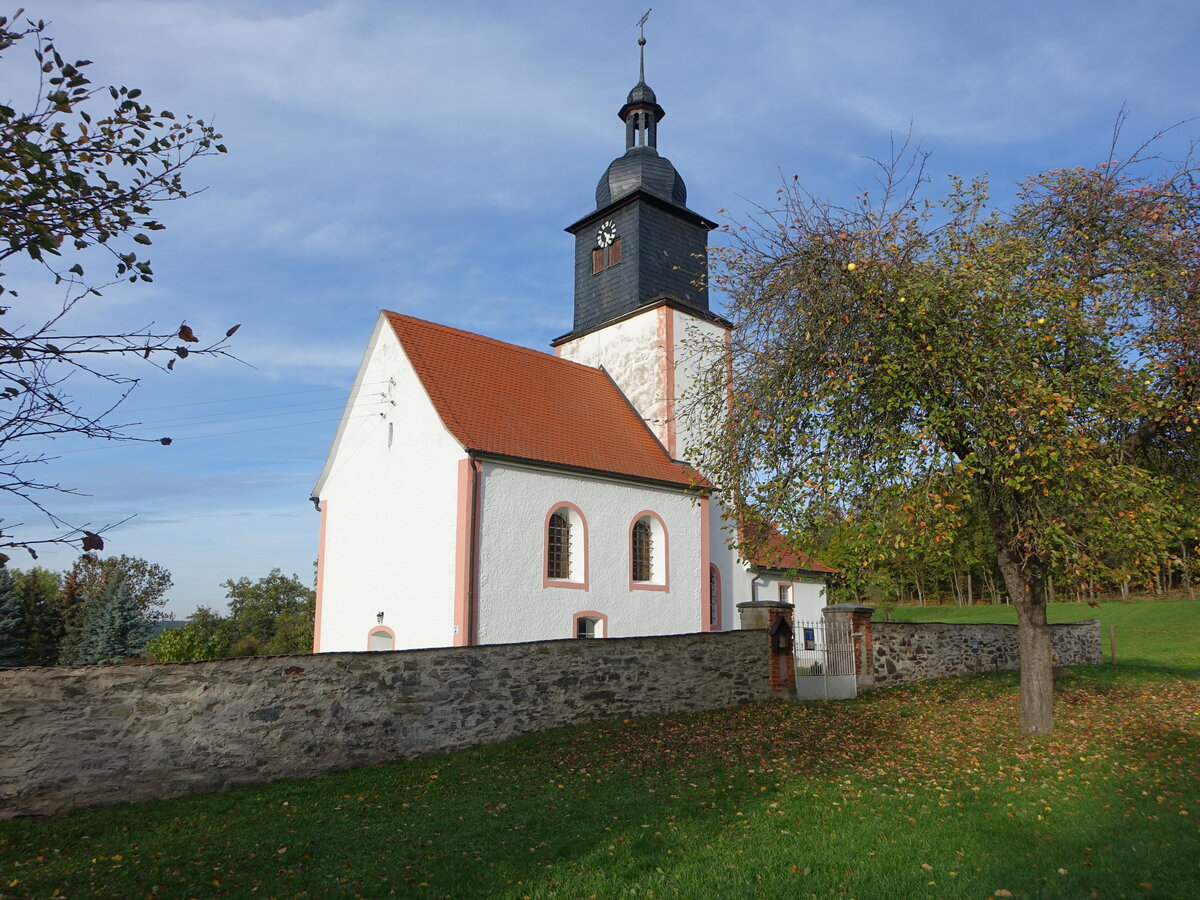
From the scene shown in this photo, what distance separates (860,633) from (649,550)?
580 centimetres

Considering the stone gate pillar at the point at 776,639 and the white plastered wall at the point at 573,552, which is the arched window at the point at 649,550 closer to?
the white plastered wall at the point at 573,552

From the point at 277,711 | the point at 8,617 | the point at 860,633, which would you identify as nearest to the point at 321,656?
the point at 277,711

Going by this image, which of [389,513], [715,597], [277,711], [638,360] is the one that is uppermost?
[638,360]

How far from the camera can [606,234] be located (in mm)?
24234

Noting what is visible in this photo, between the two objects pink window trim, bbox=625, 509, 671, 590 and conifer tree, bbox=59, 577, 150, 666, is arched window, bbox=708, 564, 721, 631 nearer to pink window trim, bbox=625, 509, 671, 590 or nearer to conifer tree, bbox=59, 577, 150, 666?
pink window trim, bbox=625, 509, 671, 590

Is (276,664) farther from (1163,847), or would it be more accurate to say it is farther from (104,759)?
A: (1163,847)

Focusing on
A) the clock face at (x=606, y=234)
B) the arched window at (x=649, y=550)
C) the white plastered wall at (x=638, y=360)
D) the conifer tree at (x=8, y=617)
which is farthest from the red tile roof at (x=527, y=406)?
the conifer tree at (x=8, y=617)

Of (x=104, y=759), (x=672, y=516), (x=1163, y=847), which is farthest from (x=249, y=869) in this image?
(x=672, y=516)

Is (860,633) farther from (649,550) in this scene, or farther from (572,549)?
(572,549)

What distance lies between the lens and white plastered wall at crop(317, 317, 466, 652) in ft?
53.9

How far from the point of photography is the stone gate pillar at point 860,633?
1461 cm

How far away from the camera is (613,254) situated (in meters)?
24.0

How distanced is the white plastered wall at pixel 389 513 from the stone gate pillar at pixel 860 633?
7.08 meters

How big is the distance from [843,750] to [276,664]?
6451 millimetres
